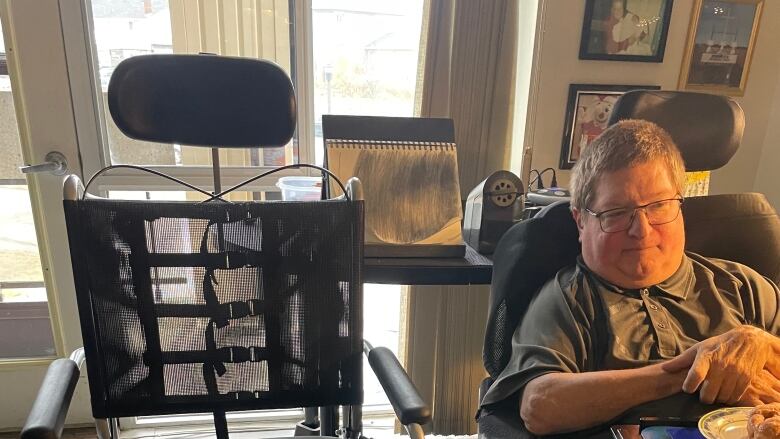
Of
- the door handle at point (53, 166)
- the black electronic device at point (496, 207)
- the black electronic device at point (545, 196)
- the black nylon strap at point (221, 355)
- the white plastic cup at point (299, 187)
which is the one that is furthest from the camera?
the white plastic cup at point (299, 187)

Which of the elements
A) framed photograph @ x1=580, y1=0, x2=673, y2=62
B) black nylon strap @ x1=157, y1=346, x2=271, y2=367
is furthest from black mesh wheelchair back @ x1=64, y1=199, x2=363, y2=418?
framed photograph @ x1=580, y1=0, x2=673, y2=62

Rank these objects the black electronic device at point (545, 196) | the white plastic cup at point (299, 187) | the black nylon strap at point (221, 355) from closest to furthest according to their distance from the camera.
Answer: the black nylon strap at point (221, 355) → the black electronic device at point (545, 196) → the white plastic cup at point (299, 187)

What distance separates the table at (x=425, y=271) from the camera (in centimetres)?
122

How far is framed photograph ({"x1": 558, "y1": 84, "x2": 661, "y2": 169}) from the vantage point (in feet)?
5.67

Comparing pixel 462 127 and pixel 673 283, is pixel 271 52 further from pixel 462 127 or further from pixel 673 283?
pixel 673 283

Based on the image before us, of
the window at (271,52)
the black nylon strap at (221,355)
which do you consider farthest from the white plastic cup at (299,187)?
the black nylon strap at (221,355)

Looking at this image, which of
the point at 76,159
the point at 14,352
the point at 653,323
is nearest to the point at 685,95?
the point at 653,323

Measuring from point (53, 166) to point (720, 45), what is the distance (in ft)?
7.67

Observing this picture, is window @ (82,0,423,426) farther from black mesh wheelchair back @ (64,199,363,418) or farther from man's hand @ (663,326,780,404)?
man's hand @ (663,326,780,404)

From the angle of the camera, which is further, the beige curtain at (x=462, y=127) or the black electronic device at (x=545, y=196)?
the beige curtain at (x=462, y=127)

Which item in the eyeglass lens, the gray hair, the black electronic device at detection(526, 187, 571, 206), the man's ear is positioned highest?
the gray hair

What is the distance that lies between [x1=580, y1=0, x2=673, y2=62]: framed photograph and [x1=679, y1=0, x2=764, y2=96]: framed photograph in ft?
0.45

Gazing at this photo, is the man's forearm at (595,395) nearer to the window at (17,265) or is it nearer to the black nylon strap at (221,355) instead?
the black nylon strap at (221,355)

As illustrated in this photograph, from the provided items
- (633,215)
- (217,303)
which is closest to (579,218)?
(633,215)
